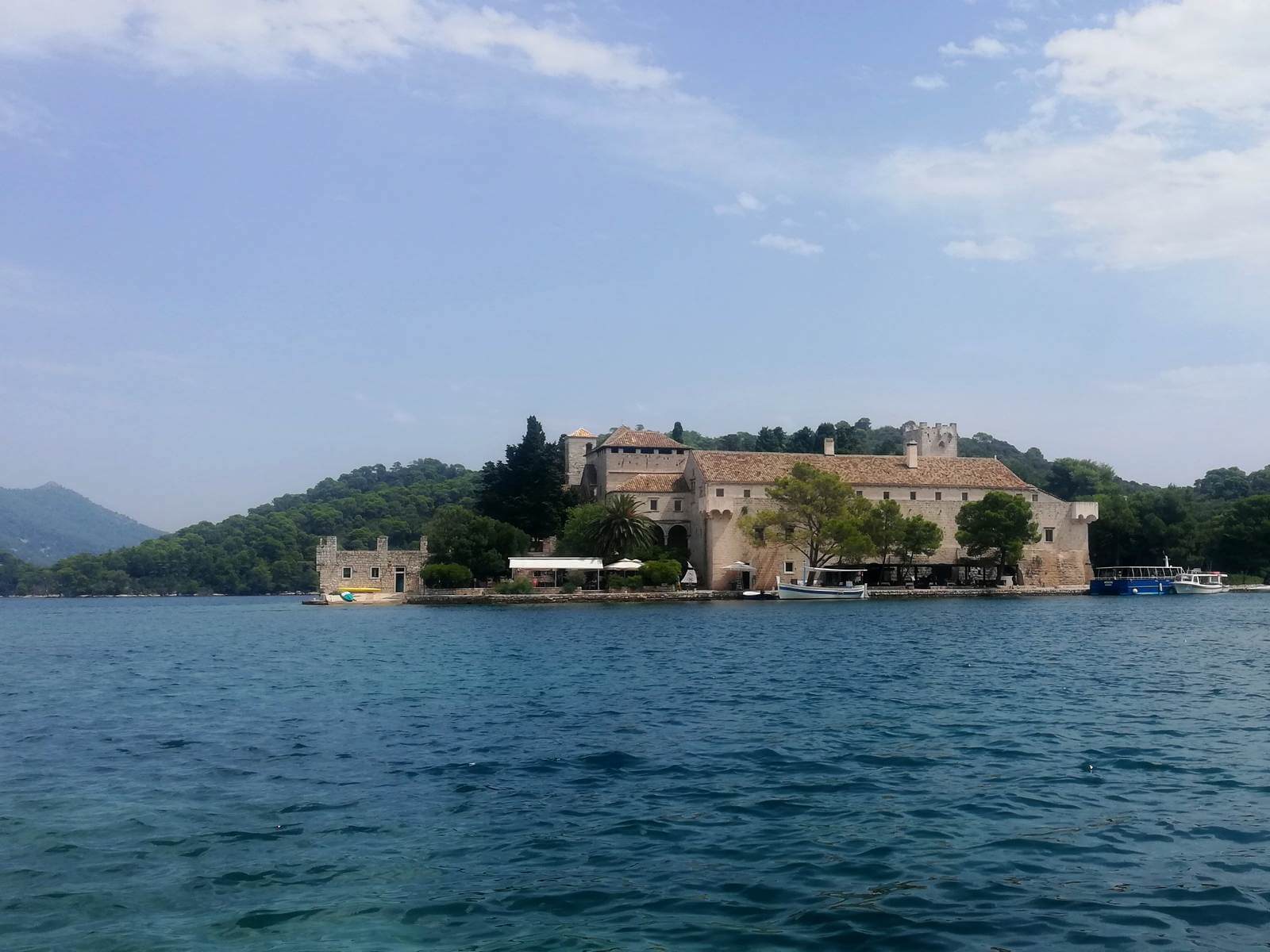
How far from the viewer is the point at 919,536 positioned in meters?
55.6

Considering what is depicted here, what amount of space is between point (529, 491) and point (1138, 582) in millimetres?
34126

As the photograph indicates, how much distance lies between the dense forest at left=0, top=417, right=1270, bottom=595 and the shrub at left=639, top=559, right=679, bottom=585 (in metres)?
7.90

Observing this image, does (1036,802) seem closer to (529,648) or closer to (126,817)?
(126,817)

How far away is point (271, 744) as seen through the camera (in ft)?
42.0

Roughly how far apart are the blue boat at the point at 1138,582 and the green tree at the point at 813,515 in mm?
14927

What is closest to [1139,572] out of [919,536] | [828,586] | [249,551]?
[919,536]

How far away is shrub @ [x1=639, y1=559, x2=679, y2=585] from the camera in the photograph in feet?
176

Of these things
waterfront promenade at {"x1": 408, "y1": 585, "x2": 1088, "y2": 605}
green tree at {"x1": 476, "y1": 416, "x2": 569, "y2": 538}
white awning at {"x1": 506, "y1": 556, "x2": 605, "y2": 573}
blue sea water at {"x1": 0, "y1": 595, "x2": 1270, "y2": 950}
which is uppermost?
green tree at {"x1": 476, "y1": 416, "x2": 569, "y2": 538}

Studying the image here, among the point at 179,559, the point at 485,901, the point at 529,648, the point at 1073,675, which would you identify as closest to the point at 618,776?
the point at 485,901

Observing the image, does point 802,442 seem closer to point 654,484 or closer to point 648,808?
point 654,484

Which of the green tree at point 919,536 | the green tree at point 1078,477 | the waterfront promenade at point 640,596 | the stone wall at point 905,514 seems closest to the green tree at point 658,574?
the waterfront promenade at point 640,596

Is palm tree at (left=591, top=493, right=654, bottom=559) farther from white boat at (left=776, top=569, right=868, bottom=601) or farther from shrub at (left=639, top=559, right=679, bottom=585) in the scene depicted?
white boat at (left=776, top=569, right=868, bottom=601)

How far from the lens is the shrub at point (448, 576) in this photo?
55156mm

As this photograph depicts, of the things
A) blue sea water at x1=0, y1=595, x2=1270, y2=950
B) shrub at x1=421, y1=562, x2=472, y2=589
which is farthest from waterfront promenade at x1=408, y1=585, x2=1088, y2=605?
blue sea water at x1=0, y1=595, x2=1270, y2=950
